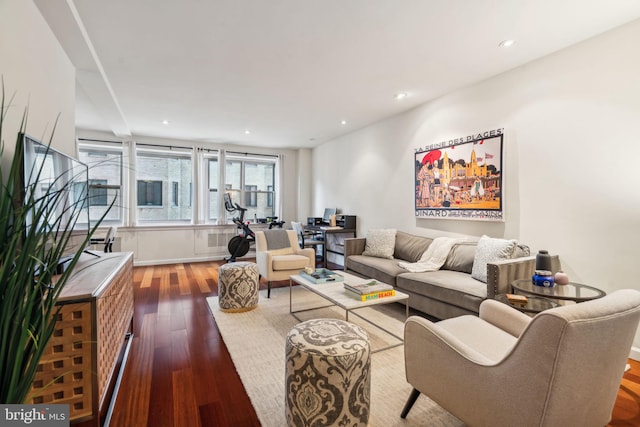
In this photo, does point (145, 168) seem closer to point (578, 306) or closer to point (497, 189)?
point (497, 189)

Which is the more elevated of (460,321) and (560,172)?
(560,172)

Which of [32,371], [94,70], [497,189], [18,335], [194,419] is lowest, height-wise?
[194,419]

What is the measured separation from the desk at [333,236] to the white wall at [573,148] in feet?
6.51

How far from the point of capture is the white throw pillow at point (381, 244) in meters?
4.13

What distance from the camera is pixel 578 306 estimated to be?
3.63 ft

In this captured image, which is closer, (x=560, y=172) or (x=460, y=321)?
(x=460, y=321)

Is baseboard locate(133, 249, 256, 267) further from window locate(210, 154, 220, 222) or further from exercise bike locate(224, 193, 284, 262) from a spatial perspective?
window locate(210, 154, 220, 222)

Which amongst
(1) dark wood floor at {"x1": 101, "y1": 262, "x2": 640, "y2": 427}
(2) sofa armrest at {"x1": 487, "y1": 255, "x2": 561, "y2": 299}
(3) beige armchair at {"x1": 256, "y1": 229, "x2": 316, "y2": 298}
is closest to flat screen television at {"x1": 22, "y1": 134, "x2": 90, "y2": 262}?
(1) dark wood floor at {"x1": 101, "y1": 262, "x2": 640, "y2": 427}

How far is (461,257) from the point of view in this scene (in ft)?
10.9

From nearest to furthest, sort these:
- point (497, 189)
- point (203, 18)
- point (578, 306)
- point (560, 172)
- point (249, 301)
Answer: point (578, 306), point (203, 18), point (560, 172), point (497, 189), point (249, 301)

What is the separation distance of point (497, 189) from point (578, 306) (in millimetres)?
2289

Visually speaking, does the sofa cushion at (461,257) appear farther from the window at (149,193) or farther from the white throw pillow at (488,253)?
the window at (149,193)

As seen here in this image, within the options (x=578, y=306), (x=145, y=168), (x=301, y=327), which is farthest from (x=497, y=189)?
(x=145, y=168)

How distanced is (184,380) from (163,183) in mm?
5057
